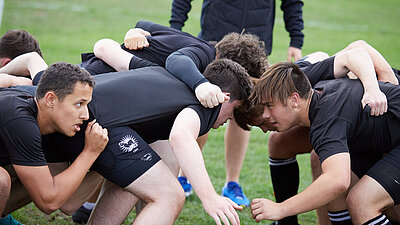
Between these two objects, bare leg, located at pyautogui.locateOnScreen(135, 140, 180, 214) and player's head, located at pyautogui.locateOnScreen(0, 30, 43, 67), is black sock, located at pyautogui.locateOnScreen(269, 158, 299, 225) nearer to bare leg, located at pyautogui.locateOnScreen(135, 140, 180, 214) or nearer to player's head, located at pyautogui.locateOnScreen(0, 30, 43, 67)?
bare leg, located at pyautogui.locateOnScreen(135, 140, 180, 214)

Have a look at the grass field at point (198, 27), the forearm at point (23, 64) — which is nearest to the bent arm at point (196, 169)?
the forearm at point (23, 64)

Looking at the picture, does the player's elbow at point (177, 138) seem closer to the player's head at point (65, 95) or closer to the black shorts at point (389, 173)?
the player's head at point (65, 95)

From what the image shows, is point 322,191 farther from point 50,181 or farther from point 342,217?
point 50,181

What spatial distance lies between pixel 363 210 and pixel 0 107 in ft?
7.70

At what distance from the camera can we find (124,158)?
347cm

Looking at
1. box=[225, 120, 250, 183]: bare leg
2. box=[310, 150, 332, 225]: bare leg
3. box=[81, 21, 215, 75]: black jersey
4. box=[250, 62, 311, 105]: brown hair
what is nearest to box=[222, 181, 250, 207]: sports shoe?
box=[225, 120, 250, 183]: bare leg

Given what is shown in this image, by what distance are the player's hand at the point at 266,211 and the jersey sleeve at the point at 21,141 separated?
1.39 metres

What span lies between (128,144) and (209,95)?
616 mm

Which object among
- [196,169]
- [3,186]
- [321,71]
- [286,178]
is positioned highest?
[321,71]

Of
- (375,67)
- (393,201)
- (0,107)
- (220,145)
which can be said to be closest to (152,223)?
(0,107)

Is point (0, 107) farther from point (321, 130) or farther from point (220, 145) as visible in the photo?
point (220, 145)

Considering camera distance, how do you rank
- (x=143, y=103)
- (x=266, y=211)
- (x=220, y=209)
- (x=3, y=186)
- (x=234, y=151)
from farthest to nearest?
(x=234, y=151)
(x=143, y=103)
(x=266, y=211)
(x=3, y=186)
(x=220, y=209)

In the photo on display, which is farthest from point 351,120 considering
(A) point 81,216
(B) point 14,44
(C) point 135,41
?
(B) point 14,44

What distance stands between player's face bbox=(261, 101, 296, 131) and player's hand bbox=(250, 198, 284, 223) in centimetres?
68
